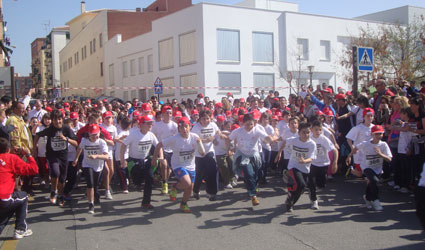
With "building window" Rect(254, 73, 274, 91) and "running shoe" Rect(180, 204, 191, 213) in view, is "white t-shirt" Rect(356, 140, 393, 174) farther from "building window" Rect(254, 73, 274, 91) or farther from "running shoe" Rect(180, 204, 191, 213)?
"building window" Rect(254, 73, 274, 91)

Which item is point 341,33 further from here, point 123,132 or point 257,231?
point 257,231

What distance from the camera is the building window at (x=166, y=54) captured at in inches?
1242

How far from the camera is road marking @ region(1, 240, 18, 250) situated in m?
5.48

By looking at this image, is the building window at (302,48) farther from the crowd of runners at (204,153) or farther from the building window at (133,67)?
the crowd of runners at (204,153)

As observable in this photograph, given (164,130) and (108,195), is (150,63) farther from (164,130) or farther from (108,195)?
(108,195)

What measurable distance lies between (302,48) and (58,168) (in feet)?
87.5

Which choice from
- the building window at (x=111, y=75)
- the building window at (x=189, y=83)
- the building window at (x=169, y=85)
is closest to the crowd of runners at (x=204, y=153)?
the building window at (x=189, y=83)

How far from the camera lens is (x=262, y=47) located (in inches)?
1180

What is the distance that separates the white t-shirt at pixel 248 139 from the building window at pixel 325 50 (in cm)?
2662

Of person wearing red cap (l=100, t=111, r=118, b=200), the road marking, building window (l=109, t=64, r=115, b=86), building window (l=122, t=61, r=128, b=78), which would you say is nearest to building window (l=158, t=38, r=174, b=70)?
building window (l=122, t=61, r=128, b=78)

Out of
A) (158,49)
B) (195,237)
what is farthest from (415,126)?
(158,49)

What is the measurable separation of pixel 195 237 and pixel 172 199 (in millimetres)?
2362

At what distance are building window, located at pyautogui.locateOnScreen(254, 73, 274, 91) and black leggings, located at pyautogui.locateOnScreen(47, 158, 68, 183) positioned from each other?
22.7 m

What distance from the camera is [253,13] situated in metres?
29.6
